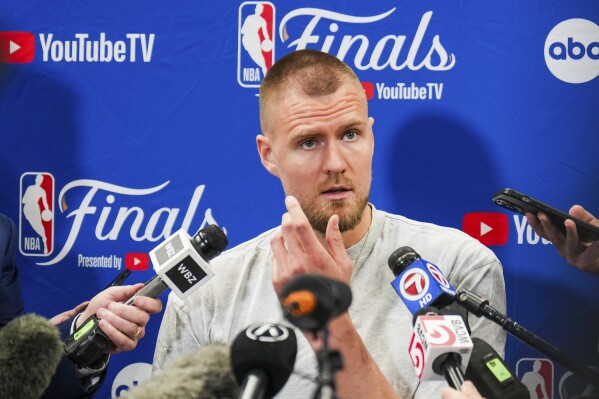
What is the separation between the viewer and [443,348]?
3.99 ft

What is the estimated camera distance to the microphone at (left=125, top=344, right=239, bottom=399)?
0.88 metres

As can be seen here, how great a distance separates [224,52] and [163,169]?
43cm

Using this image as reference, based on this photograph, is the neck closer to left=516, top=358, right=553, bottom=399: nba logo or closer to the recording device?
the recording device

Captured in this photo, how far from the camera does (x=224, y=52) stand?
238 cm

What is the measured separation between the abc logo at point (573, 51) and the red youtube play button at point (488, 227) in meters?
0.47

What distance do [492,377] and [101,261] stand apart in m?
1.52

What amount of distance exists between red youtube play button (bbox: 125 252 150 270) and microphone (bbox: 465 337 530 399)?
1343 mm

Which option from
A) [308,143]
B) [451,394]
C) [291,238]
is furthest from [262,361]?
[308,143]

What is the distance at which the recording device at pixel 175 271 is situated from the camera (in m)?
1.71

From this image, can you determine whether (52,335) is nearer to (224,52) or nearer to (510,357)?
A: (224,52)

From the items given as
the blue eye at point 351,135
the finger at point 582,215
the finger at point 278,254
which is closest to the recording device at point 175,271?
the finger at point 278,254

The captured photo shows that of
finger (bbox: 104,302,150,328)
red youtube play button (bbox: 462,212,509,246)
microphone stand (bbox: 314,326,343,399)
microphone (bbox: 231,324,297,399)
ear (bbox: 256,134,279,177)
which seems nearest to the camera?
microphone stand (bbox: 314,326,343,399)

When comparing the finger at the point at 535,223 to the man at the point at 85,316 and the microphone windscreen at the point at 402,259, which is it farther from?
the man at the point at 85,316

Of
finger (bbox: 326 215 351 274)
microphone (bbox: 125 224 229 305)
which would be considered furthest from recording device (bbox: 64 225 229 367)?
finger (bbox: 326 215 351 274)
